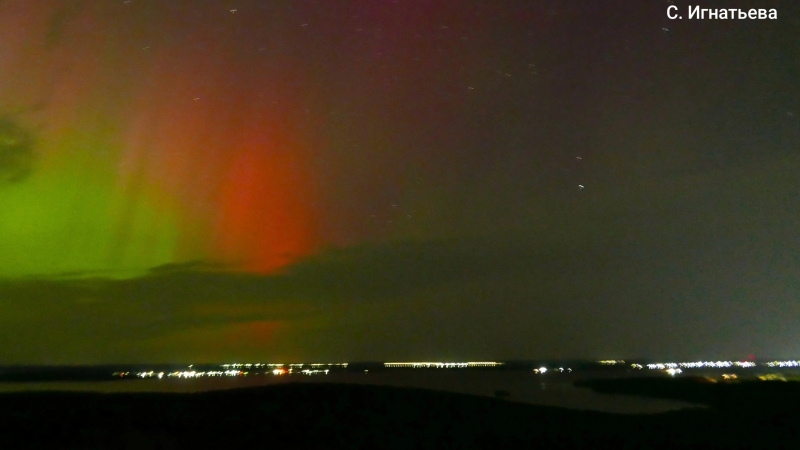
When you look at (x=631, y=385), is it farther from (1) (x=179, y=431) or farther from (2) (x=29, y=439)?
(2) (x=29, y=439)

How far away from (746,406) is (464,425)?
11.4 metres

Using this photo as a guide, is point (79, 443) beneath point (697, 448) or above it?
above

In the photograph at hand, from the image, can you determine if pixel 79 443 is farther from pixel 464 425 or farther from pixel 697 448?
pixel 697 448

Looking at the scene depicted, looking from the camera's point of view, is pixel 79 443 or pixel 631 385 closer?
pixel 79 443

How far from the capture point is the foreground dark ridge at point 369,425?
Result: 50.7 feet

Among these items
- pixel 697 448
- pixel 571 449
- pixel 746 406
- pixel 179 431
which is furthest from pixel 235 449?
pixel 746 406

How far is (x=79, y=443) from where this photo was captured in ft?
49.8

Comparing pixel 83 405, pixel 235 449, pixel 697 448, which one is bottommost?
pixel 697 448

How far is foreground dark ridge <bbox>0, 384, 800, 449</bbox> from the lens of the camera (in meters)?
15.4

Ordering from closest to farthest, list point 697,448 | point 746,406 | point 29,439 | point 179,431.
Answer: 1. point 697,448
2. point 29,439
3. point 179,431
4. point 746,406

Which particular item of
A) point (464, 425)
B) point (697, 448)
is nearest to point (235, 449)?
point (464, 425)

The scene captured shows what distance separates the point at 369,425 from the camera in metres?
18.2

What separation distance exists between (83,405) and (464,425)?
51.7 feet

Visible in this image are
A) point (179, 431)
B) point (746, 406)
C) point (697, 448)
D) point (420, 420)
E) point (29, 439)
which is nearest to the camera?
point (697, 448)
